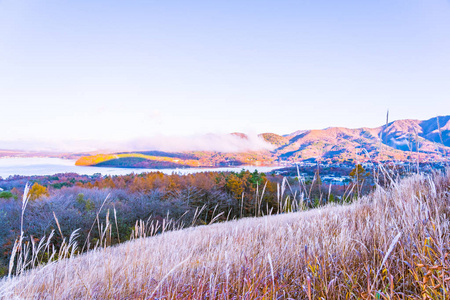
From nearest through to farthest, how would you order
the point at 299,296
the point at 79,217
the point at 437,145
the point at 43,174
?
the point at 299,296 → the point at 437,145 → the point at 79,217 → the point at 43,174

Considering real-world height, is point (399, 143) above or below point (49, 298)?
above

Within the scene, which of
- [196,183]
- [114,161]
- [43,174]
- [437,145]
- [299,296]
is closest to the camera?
[299,296]

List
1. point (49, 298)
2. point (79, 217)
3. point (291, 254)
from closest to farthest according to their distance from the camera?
1. point (49, 298)
2. point (291, 254)
3. point (79, 217)

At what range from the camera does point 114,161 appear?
6419 centimetres

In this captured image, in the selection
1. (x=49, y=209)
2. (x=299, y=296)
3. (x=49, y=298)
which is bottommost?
(x=49, y=209)

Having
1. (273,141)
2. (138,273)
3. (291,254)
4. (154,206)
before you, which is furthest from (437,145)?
(273,141)

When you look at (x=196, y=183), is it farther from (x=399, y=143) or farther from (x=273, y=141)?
(x=273, y=141)

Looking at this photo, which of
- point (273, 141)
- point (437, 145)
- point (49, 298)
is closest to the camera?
point (49, 298)

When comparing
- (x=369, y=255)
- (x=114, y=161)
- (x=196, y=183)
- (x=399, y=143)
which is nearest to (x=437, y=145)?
(x=399, y=143)

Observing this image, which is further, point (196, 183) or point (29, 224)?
point (196, 183)

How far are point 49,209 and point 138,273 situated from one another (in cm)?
2296

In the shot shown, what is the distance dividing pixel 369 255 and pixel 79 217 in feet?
73.1

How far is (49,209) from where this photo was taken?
2022cm

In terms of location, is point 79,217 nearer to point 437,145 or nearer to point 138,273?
point 138,273
